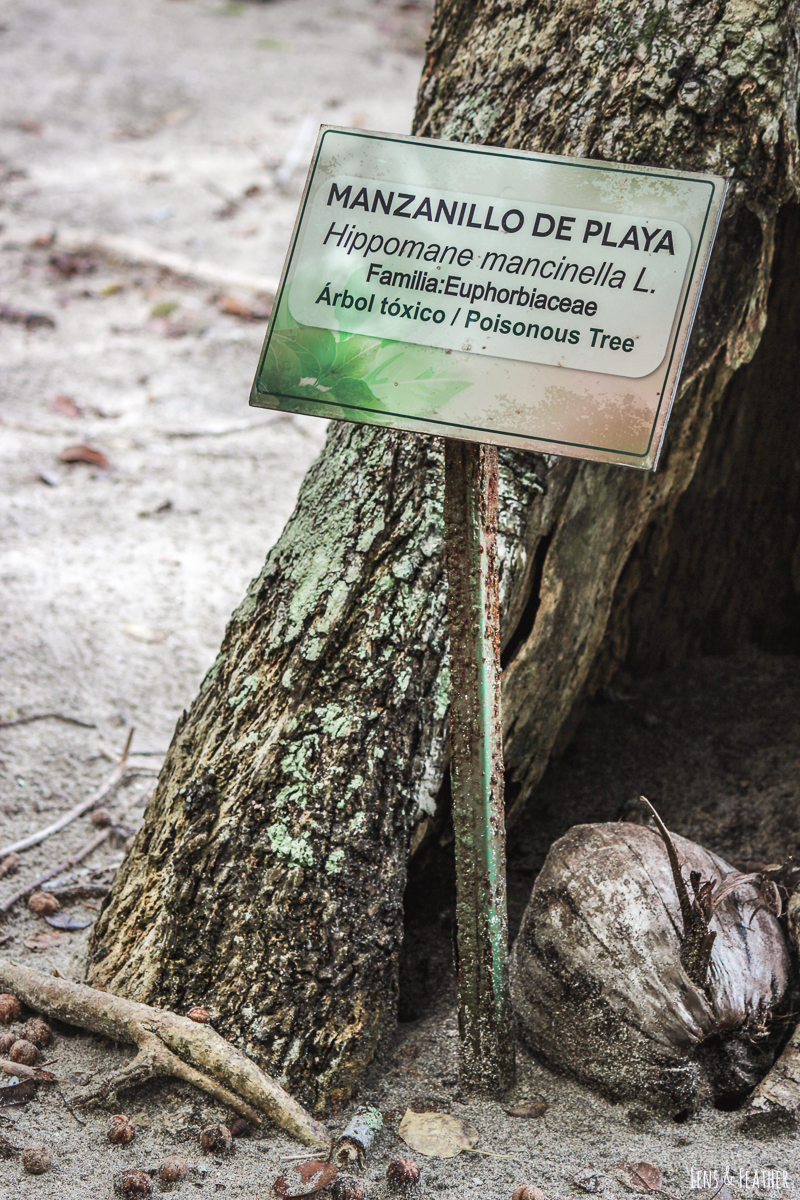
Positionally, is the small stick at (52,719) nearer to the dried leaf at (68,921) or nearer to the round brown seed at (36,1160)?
the dried leaf at (68,921)

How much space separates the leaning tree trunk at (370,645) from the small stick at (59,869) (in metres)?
0.37

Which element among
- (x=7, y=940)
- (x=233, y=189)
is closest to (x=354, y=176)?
(x=7, y=940)

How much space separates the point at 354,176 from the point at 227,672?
0.90 meters

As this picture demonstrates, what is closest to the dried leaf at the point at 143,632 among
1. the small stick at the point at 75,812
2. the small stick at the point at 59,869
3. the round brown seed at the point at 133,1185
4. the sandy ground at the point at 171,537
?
the sandy ground at the point at 171,537

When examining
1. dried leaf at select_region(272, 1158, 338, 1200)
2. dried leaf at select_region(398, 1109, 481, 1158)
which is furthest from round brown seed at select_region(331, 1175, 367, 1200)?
dried leaf at select_region(398, 1109, 481, 1158)

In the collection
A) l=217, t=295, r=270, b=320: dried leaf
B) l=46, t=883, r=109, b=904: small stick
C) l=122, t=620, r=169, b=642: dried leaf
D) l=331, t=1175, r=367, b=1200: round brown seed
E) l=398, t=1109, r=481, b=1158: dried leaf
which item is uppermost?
l=217, t=295, r=270, b=320: dried leaf

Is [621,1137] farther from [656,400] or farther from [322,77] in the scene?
[322,77]

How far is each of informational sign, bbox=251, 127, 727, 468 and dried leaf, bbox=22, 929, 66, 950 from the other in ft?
4.30

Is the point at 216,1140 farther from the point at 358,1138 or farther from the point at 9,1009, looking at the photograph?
the point at 9,1009

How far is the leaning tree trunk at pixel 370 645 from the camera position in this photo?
5.43ft

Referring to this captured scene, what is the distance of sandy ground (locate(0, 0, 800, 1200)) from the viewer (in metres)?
1.56

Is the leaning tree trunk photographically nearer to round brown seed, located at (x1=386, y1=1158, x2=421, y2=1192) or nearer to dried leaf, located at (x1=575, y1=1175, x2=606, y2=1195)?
round brown seed, located at (x1=386, y1=1158, x2=421, y2=1192)

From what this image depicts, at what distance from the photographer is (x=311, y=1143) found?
153cm

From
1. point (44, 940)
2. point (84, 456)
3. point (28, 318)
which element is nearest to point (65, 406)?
point (84, 456)
